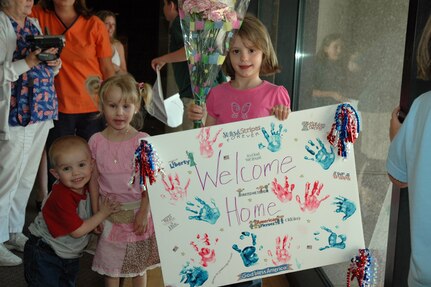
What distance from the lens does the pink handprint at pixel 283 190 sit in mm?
1771

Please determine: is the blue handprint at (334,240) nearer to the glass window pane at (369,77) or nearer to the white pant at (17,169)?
the glass window pane at (369,77)

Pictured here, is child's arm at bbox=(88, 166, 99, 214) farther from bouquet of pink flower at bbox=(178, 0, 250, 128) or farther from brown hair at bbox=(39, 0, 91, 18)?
brown hair at bbox=(39, 0, 91, 18)

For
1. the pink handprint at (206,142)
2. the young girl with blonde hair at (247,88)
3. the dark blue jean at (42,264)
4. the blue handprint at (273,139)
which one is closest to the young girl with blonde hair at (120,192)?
the dark blue jean at (42,264)

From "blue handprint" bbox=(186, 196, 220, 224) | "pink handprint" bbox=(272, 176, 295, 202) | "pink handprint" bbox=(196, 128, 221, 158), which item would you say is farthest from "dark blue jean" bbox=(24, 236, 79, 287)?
"pink handprint" bbox=(272, 176, 295, 202)

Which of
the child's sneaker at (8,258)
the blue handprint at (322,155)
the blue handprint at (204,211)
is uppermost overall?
the blue handprint at (322,155)

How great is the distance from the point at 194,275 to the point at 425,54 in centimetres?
95

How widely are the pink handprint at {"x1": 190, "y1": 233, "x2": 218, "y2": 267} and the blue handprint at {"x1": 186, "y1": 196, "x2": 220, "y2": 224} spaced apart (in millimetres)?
53

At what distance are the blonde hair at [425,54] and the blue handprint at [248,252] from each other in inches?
29.0

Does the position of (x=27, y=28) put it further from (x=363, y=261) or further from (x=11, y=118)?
(x=363, y=261)

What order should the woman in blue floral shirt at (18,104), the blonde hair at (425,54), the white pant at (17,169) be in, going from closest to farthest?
the blonde hair at (425,54) → the woman in blue floral shirt at (18,104) → the white pant at (17,169)

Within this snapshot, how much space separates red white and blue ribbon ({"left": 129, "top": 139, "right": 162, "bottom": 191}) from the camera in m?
1.69

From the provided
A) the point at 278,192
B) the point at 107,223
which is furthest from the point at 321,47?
the point at 107,223

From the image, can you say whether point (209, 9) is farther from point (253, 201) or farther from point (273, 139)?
point (253, 201)

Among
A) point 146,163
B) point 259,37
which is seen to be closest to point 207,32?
point 259,37
